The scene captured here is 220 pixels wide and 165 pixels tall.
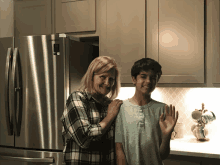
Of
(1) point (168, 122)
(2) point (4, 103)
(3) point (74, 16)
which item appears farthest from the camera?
(3) point (74, 16)

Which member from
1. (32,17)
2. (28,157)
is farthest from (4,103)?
(32,17)

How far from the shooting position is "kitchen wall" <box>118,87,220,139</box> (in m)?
2.15

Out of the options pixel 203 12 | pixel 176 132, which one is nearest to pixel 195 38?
pixel 203 12

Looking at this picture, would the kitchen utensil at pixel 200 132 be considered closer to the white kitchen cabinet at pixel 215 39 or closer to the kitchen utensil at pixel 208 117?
the kitchen utensil at pixel 208 117

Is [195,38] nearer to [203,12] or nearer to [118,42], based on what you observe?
[203,12]

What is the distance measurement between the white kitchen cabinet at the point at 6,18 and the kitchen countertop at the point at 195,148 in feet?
6.06

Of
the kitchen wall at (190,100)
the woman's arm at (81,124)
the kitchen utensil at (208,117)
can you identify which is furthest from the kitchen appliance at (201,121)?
the woman's arm at (81,124)

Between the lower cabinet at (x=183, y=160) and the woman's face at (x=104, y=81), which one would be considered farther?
the lower cabinet at (x=183, y=160)

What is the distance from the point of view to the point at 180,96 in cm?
226

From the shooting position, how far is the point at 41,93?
1.85 metres

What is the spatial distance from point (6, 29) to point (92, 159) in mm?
1715

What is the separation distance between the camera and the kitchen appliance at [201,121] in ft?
6.49

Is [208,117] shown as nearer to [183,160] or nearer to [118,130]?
[183,160]

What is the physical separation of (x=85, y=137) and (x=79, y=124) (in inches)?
2.6
